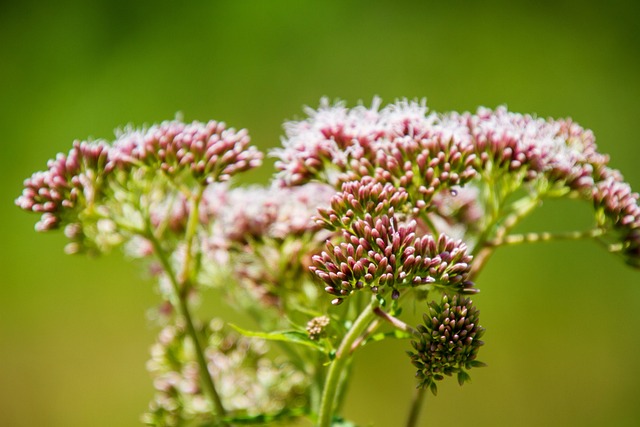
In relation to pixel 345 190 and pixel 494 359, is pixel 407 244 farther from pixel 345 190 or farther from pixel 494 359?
pixel 494 359

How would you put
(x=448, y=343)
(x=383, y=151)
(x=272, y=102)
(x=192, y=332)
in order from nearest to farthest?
(x=448, y=343), (x=383, y=151), (x=192, y=332), (x=272, y=102)

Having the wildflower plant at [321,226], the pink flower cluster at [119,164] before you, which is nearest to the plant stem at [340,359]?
the wildflower plant at [321,226]

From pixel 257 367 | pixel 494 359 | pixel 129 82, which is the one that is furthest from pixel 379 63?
pixel 257 367

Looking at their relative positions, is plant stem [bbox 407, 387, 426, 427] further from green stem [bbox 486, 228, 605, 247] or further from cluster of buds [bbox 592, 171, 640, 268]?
cluster of buds [bbox 592, 171, 640, 268]

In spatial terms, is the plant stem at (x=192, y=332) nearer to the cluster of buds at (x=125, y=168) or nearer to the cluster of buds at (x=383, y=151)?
the cluster of buds at (x=125, y=168)

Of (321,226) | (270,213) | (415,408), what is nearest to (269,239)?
(270,213)

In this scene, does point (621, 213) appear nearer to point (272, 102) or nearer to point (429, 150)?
point (429, 150)

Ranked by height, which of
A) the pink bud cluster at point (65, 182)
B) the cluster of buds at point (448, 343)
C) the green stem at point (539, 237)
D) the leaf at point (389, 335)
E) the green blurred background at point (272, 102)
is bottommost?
the cluster of buds at point (448, 343)
